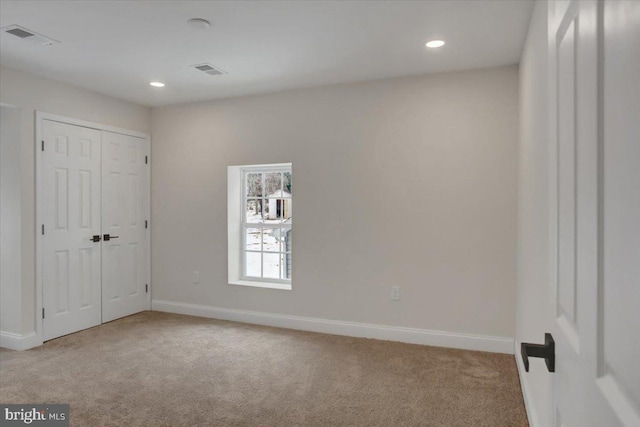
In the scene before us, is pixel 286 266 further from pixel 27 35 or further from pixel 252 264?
pixel 27 35

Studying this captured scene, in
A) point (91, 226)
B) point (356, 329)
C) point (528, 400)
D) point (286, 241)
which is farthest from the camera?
point (286, 241)

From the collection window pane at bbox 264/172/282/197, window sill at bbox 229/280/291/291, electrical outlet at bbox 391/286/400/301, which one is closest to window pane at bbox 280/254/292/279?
window sill at bbox 229/280/291/291

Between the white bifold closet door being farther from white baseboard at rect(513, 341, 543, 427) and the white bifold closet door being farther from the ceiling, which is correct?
white baseboard at rect(513, 341, 543, 427)

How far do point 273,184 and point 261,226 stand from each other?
1.70ft

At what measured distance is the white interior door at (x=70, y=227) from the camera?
3840 mm

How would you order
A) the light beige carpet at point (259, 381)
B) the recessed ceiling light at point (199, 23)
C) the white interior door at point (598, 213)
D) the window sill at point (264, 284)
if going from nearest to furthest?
the white interior door at point (598, 213) → the light beige carpet at point (259, 381) → the recessed ceiling light at point (199, 23) → the window sill at point (264, 284)

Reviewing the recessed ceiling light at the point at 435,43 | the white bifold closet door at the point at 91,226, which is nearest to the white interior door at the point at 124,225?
the white bifold closet door at the point at 91,226

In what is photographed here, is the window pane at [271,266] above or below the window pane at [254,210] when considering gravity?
below

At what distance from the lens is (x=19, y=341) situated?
3617 mm

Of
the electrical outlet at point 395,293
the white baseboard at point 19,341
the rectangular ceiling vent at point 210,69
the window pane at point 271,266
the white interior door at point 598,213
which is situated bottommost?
the white baseboard at point 19,341

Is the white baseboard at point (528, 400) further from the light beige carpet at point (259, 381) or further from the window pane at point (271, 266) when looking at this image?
the window pane at point (271, 266)

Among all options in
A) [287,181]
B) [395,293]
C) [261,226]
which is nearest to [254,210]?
[261,226]

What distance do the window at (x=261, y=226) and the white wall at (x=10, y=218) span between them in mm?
1989

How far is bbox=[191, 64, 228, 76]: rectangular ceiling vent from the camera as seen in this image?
11.6 ft
